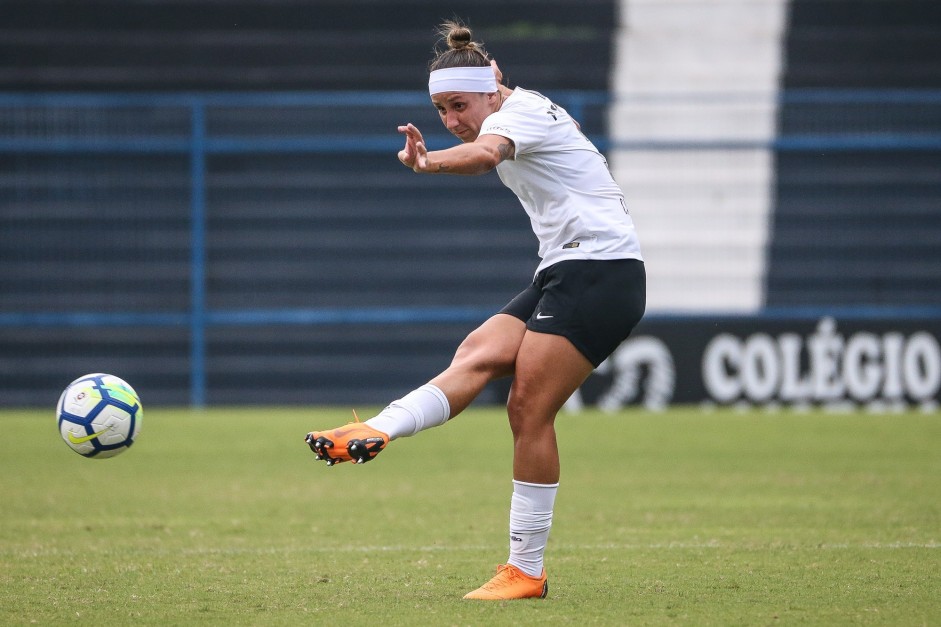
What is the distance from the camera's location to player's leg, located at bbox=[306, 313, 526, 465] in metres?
4.29

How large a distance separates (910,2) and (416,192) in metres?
6.13

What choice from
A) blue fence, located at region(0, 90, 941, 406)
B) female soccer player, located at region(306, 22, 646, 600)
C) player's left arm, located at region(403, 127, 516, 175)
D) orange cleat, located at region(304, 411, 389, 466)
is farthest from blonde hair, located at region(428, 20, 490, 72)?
blue fence, located at region(0, 90, 941, 406)

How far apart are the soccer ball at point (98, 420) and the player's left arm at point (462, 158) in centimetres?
185

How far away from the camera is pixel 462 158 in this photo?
4309 millimetres

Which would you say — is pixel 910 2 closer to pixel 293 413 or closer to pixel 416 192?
pixel 416 192

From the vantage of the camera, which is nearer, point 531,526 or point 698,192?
point 531,526

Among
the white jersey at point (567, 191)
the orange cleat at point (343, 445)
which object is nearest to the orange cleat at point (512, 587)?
the orange cleat at point (343, 445)

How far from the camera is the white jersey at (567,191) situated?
15.7 ft

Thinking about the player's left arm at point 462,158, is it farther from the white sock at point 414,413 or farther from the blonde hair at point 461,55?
the white sock at point 414,413

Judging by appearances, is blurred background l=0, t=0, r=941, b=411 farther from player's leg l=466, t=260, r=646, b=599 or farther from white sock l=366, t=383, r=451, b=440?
white sock l=366, t=383, r=451, b=440

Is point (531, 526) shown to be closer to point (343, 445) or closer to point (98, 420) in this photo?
point (343, 445)

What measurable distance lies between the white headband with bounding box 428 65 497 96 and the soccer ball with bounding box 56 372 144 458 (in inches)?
72.5

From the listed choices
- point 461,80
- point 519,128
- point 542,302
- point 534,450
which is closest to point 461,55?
point 461,80

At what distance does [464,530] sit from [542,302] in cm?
200
